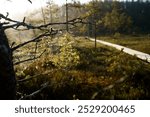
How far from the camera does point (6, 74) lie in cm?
159

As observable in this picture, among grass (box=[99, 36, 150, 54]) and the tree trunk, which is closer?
the tree trunk

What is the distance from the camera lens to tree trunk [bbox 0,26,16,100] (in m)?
1.58

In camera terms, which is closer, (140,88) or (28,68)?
(140,88)

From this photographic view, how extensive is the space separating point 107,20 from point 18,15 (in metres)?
58.3

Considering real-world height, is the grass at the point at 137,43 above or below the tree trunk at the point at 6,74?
below

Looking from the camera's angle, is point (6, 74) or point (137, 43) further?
point (137, 43)

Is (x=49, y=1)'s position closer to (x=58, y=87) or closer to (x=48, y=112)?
(x=58, y=87)

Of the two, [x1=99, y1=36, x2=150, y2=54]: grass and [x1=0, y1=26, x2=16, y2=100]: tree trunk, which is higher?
[x1=0, y1=26, x2=16, y2=100]: tree trunk

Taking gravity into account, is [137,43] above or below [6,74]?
below

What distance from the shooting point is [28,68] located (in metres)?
14.8

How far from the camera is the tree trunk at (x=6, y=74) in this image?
1576 mm

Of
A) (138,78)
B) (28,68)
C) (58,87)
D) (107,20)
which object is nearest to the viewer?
(58,87)

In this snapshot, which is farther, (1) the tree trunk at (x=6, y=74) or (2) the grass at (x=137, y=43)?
(2) the grass at (x=137, y=43)

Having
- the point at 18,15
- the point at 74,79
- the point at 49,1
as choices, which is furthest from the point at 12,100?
the point at 18,15
